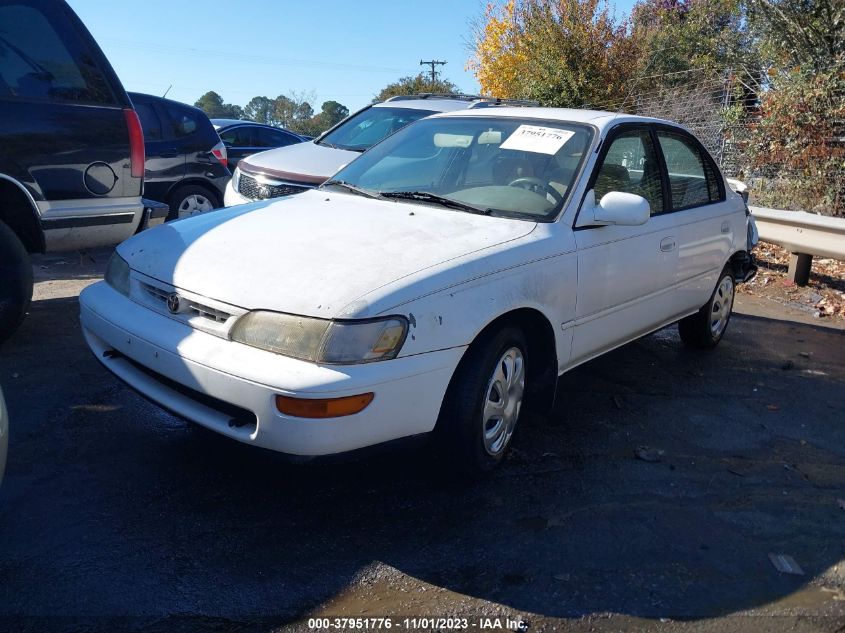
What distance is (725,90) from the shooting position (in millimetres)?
14461

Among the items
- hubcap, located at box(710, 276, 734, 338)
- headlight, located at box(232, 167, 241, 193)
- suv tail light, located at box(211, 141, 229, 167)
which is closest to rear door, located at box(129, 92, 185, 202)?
suv tail light, located at box(211, 141, 229, 167)

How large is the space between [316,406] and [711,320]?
400 cm

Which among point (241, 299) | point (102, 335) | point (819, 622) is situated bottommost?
point (819, 622)

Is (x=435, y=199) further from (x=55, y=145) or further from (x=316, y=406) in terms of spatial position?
(x=55, y=145)

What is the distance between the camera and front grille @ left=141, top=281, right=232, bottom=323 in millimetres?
3143

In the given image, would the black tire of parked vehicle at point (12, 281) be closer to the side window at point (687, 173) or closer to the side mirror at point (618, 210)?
the side mirror at point (618, 210)

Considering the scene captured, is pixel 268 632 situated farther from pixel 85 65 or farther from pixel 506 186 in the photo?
pixel 85 65

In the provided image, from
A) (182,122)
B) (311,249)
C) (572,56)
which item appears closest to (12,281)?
(311,249)

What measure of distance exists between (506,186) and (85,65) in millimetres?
2919

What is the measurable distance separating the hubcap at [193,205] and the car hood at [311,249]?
17.6 feet

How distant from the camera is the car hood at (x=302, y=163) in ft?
23.1

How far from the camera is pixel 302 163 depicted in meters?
7.32

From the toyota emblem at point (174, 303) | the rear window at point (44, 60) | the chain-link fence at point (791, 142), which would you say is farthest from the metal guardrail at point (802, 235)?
the toyota emblem at point (174, 303)

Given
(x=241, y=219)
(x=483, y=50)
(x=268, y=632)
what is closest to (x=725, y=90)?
(x=241, y=219)
